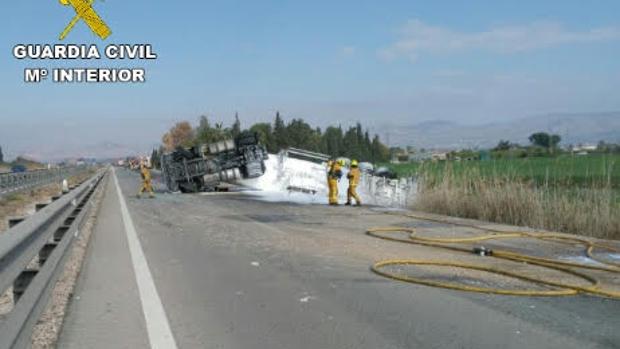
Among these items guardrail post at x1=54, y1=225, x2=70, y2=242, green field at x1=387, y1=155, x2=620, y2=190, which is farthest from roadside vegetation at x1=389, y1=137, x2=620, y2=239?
guardrail post at x1=54, y1=225, x2=70, y2=242

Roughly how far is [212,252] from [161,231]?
3461 millimetres

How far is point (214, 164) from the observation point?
2934 cm

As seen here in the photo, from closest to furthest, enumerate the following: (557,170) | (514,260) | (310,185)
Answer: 1. (514,260)
2. (557,170)
3. (310,185)

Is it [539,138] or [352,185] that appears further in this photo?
[539,138]

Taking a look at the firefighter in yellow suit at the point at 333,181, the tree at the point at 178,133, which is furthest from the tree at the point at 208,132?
the firefighter in yellow suit at the point at 333,181

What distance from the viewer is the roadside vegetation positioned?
13438 millimetres

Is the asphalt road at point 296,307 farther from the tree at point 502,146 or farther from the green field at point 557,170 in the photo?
the tree at point 502,146

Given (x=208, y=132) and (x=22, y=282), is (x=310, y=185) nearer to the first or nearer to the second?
(x=22, y=282)

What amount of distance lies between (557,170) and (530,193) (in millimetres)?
3273

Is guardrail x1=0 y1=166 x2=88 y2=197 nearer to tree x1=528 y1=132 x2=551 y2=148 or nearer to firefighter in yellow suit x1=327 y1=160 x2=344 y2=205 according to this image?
firefighter in yellow suit x1=327 y1=160 x2=344 y2=205

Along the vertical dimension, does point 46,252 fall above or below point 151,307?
above

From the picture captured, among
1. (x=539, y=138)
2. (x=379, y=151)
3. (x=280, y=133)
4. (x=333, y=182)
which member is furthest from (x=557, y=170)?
(x=539, y=138)

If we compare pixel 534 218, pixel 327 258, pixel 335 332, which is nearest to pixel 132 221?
pixel 327 258

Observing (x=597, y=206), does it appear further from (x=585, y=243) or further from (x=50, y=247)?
(x=50, y=247)
